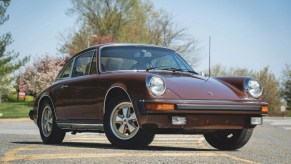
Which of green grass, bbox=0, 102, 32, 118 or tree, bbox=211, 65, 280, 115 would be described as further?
tree, bbox=211, 65, 280, 115

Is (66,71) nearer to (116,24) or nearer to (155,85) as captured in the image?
(155,85)

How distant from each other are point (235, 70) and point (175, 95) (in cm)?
8898

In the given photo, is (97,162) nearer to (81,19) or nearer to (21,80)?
(81,19)

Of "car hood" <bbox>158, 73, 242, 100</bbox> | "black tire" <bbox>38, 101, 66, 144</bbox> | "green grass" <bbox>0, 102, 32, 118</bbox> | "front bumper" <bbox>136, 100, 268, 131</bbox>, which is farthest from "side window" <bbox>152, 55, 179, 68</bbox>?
"green grass" <bbox>0, 102, 32, 118</bbox>

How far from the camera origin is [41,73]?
69.9 metres

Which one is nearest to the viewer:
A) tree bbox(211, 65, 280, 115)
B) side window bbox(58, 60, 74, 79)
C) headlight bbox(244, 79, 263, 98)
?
headlight bbox(244, 79, 263, 98)

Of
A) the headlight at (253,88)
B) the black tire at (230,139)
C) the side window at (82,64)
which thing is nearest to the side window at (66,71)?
the side window at (82,64)

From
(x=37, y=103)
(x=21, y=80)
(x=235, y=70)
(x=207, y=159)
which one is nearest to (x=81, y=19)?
(x=21, y=80)

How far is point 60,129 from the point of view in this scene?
886cm

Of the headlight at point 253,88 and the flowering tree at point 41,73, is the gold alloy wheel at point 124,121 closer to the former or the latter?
the headlight at point 253,88

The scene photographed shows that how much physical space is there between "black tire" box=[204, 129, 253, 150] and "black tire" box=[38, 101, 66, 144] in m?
2.44

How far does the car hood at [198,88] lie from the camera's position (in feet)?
22.6

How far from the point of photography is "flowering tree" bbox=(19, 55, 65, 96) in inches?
2635

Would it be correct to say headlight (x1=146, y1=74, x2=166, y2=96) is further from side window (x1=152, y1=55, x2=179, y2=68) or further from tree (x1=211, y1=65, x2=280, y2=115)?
tree (x1=211, y1=65, x2=280, y2=115)
